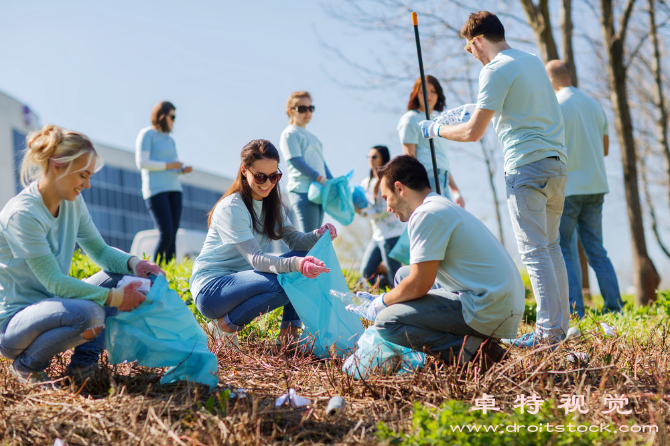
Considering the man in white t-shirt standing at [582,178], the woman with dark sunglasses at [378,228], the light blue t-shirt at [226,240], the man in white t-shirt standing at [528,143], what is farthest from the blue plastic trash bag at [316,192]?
the man in white t-shirt standing at [582,178]

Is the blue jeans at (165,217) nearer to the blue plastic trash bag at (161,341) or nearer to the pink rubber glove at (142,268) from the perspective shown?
the pink rubber glove at (142,268)

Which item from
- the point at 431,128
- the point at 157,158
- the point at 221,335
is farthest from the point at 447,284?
the point at 157,158

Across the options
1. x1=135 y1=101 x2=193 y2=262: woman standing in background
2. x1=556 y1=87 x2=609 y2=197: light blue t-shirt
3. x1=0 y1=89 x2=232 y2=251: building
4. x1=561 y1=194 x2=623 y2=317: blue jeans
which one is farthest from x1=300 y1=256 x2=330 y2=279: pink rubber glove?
x1=0 y1=89 x2=232 y2=251: building

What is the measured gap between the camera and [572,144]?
4668 millimetres

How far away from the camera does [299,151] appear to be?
16.7 ft

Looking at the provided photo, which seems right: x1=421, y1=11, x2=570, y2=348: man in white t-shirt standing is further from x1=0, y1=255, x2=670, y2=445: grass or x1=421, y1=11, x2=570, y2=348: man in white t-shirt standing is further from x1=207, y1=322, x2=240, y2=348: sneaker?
x1=207, y1=322, x2=240, y2=348: sneaker

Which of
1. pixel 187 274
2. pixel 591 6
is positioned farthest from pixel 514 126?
pixel 591 6

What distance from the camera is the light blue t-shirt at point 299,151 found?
200 inches

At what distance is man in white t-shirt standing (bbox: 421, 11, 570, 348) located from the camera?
10.5ft

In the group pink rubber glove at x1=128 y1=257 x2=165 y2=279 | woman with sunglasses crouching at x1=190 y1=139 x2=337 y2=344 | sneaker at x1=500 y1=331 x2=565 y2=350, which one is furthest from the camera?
woman with sunglasses crouching at x1=190 y1=139 x2=337 y2=344

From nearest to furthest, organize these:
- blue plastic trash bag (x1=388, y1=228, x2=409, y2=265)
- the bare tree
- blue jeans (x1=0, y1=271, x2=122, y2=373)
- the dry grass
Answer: the dry grass
blue jeans (x1=0, y1=271, x2=122, y2=373)
blue plastic trash bag (x1=388, y1=228, x2=409, y2=265)
the bare tree

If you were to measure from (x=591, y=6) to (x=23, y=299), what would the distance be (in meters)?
10.2

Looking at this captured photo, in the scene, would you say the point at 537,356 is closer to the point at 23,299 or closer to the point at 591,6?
the point at 23,299

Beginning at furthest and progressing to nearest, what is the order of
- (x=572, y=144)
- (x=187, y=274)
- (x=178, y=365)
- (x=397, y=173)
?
(x=187, y=274) → (x=572, y=144) → (x=397, y=173) → (x=178, y=365)
